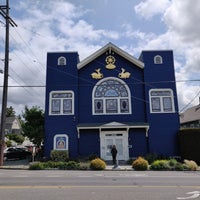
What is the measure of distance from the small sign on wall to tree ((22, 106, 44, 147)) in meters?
2.15

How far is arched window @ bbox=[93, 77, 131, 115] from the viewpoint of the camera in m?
25.0

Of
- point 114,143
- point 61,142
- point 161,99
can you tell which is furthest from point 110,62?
point 61,142

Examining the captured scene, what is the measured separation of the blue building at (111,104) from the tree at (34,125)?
176 cm

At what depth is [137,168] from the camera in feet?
59.1

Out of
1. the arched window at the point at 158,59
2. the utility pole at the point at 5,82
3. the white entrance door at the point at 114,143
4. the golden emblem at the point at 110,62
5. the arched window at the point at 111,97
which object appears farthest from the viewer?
the golden emblem at the point at 110,62

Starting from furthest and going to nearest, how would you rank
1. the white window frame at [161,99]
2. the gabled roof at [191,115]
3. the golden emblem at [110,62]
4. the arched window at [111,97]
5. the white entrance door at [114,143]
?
1. the gabled roof at [191,115]
2. the golden emblem at [110,62]
3. the arched window at [111,97]
4. the white window frame at [161,99]
5. the white entrance door at [114,143]

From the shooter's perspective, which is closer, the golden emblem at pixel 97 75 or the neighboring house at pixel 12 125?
the golden emblem at pixel 97 75

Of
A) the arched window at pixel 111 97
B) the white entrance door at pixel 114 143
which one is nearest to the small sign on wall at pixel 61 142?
the white entrance door at pixel 114 143

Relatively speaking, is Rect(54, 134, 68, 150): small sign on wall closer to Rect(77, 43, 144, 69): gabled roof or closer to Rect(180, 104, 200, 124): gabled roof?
Rect(77, 43, 144, 69): gabled roof

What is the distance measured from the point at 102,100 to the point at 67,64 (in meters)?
4.97

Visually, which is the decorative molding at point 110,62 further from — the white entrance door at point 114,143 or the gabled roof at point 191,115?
the gabled roof at point 191,115

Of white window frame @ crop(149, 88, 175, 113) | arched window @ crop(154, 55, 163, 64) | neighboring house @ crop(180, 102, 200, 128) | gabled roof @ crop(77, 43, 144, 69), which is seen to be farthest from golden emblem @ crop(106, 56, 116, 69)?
neighboring house @ crop(180, 102, 200, 128)

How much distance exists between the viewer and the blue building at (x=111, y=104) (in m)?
24.3

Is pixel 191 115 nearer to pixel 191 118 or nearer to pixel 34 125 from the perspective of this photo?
→ pixel 191 118
